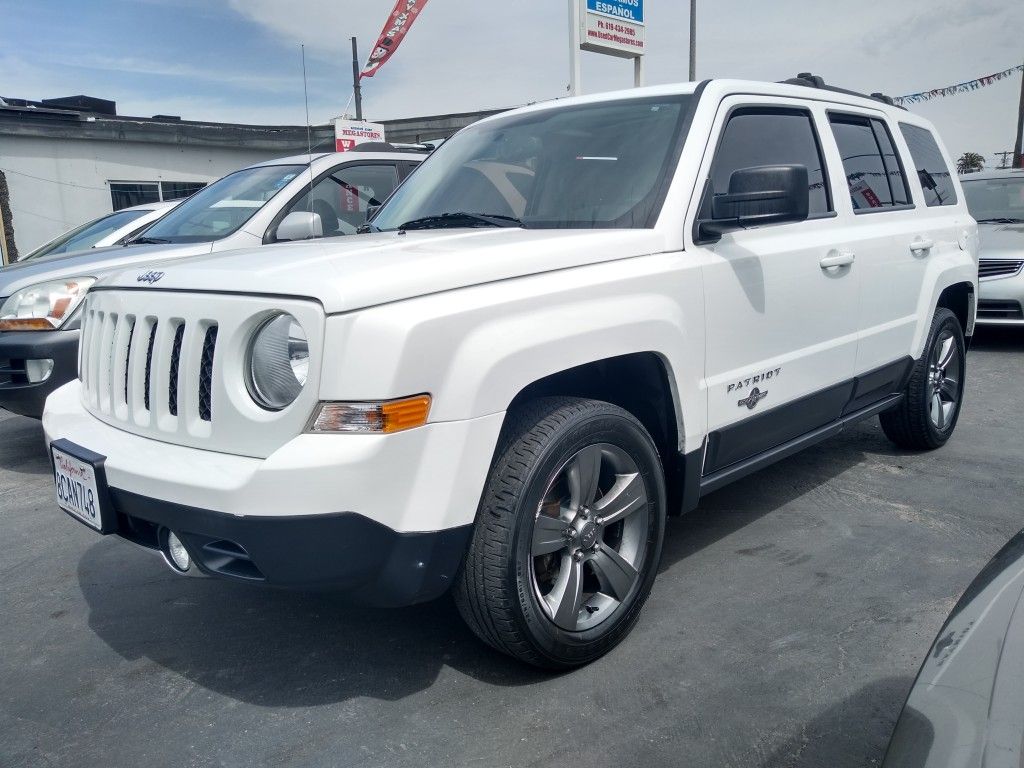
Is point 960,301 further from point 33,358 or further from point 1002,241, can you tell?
point 33,358

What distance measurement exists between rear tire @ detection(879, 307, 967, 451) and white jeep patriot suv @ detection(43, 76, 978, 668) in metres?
0.86

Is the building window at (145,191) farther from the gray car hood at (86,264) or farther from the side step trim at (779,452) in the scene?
the side step trim at (779,452)

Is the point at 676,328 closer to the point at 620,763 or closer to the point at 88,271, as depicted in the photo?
the point at 620,763

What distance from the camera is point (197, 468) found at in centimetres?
222

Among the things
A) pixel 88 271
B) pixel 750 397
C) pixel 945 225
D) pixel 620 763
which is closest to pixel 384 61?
pixel 88 271

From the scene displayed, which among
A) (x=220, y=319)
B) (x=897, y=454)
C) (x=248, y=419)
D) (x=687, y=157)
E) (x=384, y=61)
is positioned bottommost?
(x=897, y=454)

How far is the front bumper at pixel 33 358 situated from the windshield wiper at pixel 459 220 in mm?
2382

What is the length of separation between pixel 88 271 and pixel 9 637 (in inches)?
100

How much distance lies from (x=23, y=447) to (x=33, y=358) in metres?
1.23

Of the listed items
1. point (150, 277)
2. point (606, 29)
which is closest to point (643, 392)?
point (150, 277)

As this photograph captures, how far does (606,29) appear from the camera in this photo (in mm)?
10844

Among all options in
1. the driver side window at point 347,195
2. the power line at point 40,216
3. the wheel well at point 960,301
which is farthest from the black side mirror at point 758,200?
the power line at point 40,216

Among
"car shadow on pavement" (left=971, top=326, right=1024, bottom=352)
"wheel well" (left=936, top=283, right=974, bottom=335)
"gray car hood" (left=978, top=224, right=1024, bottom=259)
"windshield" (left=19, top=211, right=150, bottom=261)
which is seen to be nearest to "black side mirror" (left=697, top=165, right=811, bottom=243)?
"wheel well" (left=936, top=283, right=974, bottom=335)

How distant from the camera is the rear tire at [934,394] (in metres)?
4.53
